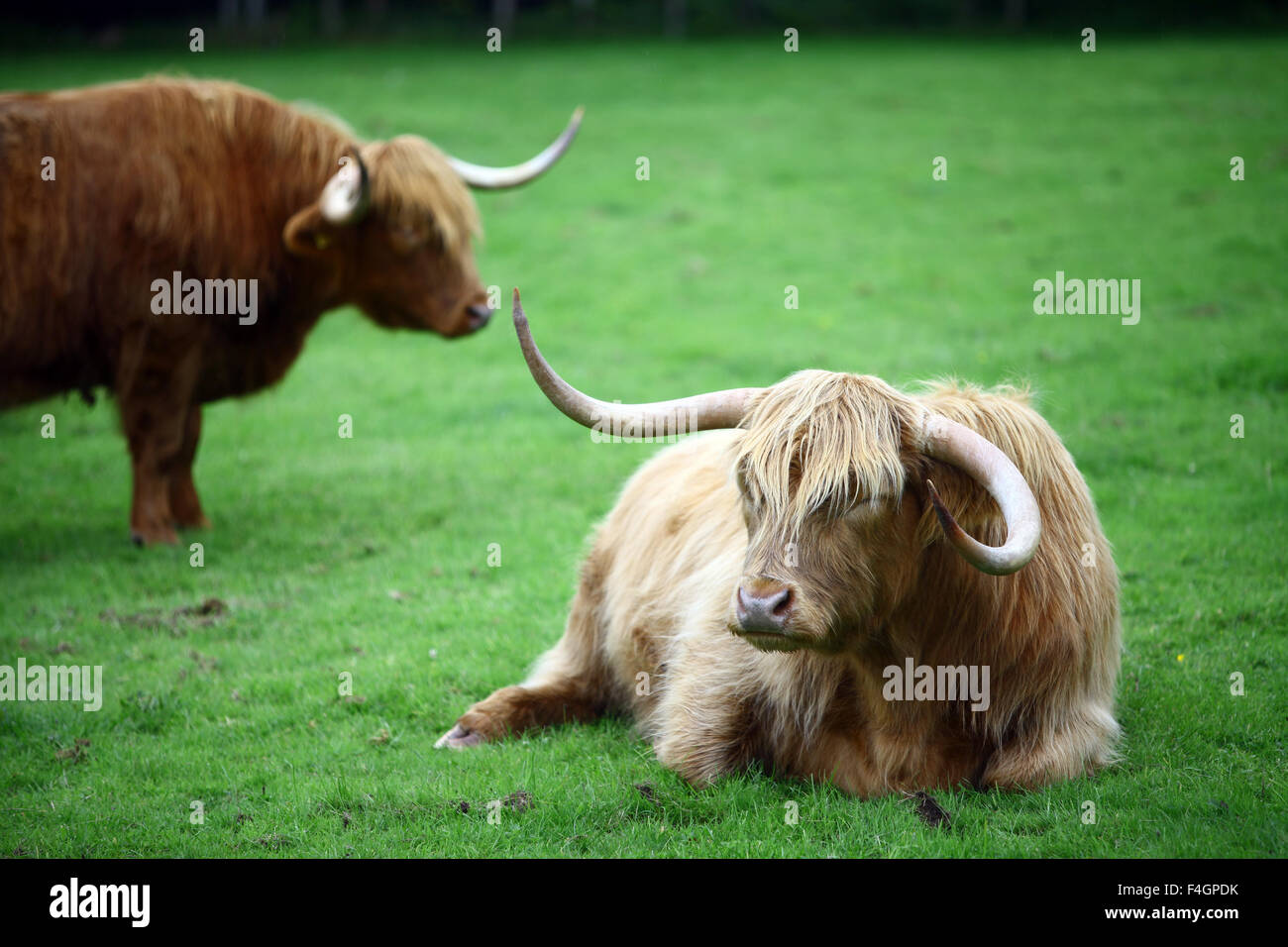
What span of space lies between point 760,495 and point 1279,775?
184 cm

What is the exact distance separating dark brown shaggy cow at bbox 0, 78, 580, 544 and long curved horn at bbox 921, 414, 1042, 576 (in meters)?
4.52

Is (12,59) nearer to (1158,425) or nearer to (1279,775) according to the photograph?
(1158,425)

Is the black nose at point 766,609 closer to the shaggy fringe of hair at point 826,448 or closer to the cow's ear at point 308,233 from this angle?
the shaggy fringe of hair at point 826,448

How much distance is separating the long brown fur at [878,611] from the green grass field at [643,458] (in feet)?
0.50

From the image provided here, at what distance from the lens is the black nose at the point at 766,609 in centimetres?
341

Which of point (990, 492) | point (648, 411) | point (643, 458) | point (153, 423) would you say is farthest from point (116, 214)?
point (990, 492)

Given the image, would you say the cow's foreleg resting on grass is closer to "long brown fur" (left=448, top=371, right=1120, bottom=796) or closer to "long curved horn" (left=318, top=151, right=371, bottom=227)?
"long brown fur" (left=448, top=371, right=1120, bottom=796)

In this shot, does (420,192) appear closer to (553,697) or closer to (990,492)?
(553,697)

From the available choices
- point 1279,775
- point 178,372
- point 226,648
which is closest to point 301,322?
point 178,372

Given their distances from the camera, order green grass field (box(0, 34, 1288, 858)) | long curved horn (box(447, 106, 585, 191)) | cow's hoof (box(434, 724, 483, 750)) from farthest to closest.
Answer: long curved horn (box(447, 106, 585, 191)) → cow's hoof (box(434, 724, 483, 750)) → green grass field (box(0, 34, 1288, 858))

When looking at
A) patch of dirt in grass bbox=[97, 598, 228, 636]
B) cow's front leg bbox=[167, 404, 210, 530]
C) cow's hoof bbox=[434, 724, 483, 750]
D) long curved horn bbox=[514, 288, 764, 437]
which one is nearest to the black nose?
long curved horn bbox=[514, 288, 764, 437]

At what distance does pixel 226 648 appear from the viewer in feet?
19.1

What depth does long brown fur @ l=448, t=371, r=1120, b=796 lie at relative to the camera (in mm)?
3562

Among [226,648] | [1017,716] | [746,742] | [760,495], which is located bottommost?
[226,648]
